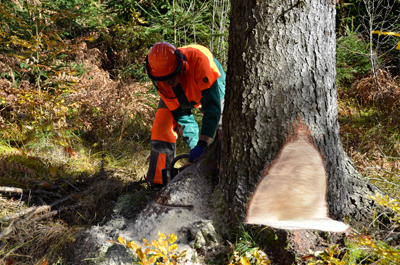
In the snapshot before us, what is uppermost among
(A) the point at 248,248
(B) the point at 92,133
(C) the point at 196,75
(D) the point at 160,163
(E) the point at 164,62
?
(E) the point at 164,62

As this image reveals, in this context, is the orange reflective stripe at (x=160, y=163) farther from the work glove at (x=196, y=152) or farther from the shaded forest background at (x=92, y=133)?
the work glove at (x=196, y=152)

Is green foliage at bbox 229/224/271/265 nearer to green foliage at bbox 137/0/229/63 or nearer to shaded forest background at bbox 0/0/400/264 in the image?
shaded forest background at bbox 0/0/400/264

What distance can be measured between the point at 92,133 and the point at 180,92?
2445mm

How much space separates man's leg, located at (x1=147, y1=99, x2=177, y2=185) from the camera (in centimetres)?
334

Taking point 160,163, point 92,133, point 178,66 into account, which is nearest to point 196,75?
point 178,66

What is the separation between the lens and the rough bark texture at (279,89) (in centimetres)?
183

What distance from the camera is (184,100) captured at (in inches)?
128

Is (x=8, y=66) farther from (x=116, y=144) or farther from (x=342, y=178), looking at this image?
(x=342, y=178)

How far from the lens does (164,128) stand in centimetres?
345

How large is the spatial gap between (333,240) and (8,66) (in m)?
5.12

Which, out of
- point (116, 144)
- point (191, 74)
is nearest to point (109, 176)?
point (116, 144)

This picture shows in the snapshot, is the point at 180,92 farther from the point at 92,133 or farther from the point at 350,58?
the point at 350,58

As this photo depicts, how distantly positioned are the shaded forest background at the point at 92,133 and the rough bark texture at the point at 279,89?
0.33 metres

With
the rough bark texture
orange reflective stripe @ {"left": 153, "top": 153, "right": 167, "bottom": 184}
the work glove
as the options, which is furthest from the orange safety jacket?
the rough bark texture
